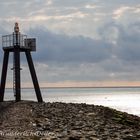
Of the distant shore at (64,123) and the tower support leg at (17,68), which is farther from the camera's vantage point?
the tower support leg at (17,68)

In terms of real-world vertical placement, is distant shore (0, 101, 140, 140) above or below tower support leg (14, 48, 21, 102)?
below

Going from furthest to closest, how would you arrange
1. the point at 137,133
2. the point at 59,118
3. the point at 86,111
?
the point at 86,111, the point at 59,118, the point at 137,133

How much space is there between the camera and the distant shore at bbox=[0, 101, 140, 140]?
2628 cm

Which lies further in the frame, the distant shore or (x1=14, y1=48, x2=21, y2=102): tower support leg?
(x1=14, y1=48, x2=21, y2=102): tower support leg

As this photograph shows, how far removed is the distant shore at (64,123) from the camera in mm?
26281

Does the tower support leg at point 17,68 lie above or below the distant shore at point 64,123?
above

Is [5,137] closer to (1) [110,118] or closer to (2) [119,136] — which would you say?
(2) [119,136]

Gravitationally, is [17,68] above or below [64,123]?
above

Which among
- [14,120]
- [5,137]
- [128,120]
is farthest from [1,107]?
[5,137]

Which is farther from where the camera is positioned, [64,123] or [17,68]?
[17,68]

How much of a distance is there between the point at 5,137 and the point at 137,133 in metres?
8.08

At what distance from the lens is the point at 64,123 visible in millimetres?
31219

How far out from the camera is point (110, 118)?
3444 cm

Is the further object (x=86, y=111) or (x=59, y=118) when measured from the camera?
(x=86, y=111)
